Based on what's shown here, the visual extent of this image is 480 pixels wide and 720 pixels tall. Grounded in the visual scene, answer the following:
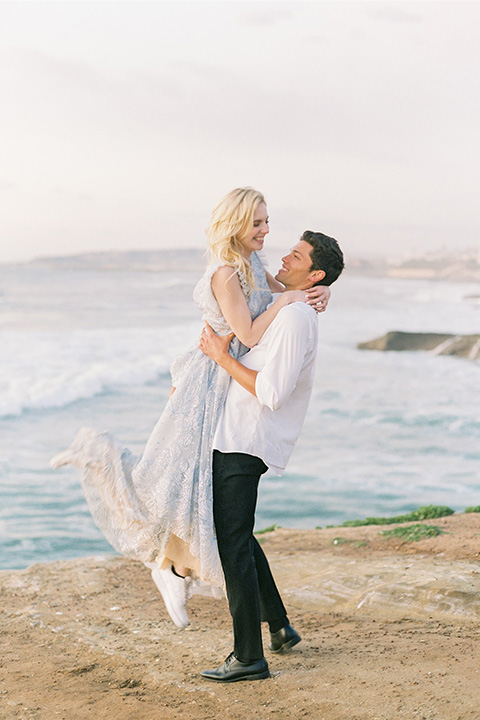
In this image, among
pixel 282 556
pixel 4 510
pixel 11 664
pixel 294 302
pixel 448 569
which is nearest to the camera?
pixel 294 302

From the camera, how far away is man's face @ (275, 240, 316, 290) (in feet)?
12.2

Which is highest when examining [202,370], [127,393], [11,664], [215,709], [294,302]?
[294,302]

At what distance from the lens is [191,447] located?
3.75 m

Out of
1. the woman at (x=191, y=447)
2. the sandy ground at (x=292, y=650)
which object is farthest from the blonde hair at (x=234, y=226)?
the sandy ground at (x=292, y=650)

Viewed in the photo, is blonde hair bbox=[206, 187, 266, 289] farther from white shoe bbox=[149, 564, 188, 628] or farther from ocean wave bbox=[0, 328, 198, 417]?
ocean wave bbox=[0, 328, 198, 417]

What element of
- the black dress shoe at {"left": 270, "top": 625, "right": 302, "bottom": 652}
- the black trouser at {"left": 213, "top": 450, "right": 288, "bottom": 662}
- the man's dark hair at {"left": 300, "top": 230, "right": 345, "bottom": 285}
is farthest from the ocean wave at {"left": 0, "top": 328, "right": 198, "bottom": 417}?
the man's dark hair at {"left": 300, "top": 230, "right": 345, "bottom": 285}

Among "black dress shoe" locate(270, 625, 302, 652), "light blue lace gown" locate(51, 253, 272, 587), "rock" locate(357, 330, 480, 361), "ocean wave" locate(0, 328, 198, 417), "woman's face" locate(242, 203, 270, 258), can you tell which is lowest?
"ocean wave" locate(0, 328, 198, 417)

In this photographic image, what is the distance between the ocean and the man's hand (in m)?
5.89

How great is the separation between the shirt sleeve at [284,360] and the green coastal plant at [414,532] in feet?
11.6

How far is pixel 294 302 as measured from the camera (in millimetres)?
3580

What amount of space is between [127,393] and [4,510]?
9343 mm

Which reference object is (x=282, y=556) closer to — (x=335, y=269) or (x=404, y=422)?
(x=335, y=269)

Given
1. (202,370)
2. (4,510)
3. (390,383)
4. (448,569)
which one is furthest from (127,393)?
(202,370)

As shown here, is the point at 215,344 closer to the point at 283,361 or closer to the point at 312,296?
the point at 283,361
